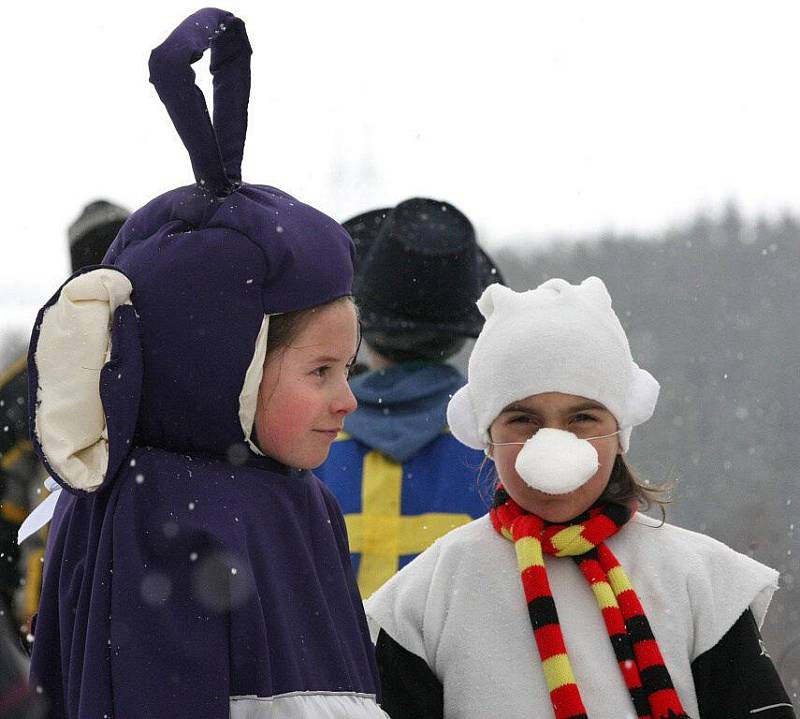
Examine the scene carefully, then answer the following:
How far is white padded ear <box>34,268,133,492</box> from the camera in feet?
6.95

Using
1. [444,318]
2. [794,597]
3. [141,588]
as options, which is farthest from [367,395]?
[794,597]

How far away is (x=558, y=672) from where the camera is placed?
2648 millimetres

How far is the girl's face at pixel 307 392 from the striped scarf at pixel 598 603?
2.11 ft

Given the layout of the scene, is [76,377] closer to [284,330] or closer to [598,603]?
[284,330]

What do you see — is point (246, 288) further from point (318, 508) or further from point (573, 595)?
point (573, 595)

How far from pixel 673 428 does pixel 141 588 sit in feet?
62.8

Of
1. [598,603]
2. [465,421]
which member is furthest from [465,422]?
[598,603]

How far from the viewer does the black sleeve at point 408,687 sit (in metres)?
2.74

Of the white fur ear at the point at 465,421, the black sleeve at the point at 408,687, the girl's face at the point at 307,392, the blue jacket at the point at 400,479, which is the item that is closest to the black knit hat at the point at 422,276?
the blue jacket at the point at 400,479

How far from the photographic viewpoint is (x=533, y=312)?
9.62 ft

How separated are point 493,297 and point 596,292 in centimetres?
24

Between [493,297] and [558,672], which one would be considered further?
[493,297]

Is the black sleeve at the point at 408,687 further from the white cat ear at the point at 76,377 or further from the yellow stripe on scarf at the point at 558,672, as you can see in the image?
the white cat ear at the point at 76,377

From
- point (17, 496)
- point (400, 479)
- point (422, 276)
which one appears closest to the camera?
point (400, 479)
